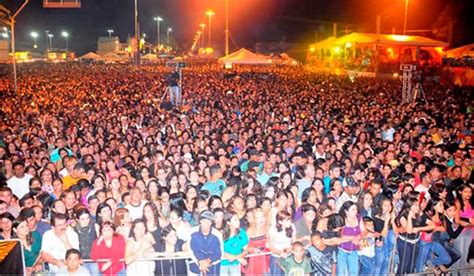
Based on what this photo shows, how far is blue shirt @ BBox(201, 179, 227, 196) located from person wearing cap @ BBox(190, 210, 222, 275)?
2.23 meters

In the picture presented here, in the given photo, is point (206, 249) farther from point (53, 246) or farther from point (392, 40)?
point (392, 40)

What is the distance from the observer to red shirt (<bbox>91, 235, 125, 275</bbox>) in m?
5.35

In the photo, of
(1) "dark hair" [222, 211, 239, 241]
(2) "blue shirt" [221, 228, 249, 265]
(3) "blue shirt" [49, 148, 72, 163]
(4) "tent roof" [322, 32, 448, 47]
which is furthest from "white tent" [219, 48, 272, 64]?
(2) "blue shirt" [221, 228, 249, 265]

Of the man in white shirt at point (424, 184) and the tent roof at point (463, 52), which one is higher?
the tent roof at point (463, 52)

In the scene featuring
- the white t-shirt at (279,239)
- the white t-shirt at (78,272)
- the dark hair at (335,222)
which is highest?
the dark hair at (335,222)

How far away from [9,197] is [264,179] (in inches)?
162

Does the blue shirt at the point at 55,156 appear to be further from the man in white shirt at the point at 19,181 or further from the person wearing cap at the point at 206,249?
the person wearing cap at the point at 206,249

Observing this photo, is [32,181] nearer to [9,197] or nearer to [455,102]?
[9,197]

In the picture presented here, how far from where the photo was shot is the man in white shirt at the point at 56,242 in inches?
212

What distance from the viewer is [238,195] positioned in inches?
265

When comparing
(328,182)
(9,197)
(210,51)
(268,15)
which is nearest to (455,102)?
(328,182)

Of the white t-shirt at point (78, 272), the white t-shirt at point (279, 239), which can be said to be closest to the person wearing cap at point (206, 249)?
the white t-shirt at point (279, 239)

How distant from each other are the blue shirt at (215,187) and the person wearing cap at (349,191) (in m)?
1.89

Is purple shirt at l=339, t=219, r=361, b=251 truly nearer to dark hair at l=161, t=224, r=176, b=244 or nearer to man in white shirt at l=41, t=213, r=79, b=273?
dark hair at l=161, t=224, r=176, b=244
